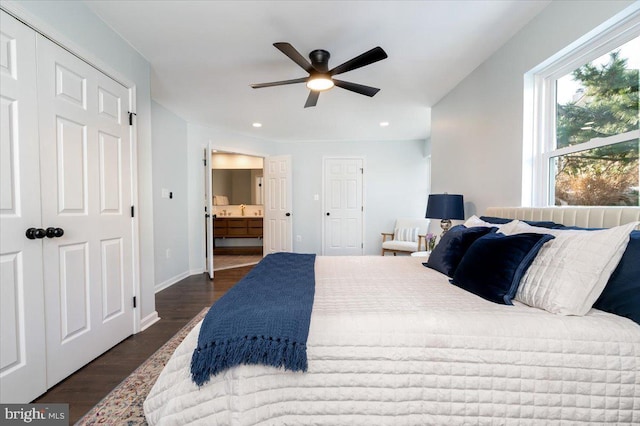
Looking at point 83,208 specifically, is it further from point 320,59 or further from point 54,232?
point 320,59

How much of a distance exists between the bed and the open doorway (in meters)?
5.33

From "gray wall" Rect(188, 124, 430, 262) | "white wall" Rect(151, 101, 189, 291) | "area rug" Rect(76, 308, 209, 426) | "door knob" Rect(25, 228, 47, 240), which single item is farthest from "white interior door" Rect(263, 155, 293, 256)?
"door knob" Rect(25, 228, 47, 240)

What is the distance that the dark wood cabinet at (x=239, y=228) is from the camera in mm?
6395

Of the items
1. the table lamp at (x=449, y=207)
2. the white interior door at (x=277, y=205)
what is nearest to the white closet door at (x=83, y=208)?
the table lamp at (x=449, y=207)

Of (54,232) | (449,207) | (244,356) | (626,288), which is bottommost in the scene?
(244,356)

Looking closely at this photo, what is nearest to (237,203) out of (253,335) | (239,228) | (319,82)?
(239,228)

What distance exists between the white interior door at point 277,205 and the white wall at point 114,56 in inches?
112

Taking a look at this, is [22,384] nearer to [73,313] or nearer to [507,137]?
[73,313]

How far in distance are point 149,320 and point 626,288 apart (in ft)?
10.2

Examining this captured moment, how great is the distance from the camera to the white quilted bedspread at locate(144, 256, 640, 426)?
3.25ft

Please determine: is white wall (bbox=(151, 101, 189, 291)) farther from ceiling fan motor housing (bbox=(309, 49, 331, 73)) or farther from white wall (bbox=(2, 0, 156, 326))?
ceiling fan motor housing (bbox=(309, 49, 331, 73))

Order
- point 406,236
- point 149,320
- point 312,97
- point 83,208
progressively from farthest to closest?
point 406,236, point 312,97, point 149,320, point 83,208

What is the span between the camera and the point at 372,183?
18.3ft

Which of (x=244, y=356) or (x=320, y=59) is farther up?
(x=320, y=59)
